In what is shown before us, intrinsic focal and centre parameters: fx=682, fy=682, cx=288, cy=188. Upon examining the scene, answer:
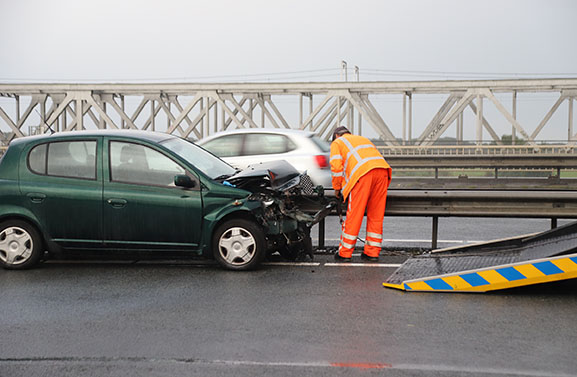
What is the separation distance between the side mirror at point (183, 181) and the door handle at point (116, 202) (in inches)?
22.7

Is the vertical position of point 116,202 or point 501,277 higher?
point 116,202

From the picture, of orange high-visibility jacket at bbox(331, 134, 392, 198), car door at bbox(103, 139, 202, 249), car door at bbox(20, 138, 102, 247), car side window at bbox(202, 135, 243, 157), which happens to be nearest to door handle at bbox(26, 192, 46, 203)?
car door at bbox(20, 138, 102, 247)

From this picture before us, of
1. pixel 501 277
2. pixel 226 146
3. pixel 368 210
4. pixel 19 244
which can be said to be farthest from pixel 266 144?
pixel 501 277

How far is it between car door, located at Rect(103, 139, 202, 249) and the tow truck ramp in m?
2.07

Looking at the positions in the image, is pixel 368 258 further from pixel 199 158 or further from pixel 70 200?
pixel 70 200

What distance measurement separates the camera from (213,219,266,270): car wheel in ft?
22.1

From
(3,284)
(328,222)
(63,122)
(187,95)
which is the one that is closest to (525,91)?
(187,95)

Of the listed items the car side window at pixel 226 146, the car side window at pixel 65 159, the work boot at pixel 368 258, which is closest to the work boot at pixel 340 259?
the work boot at pixel 368 258

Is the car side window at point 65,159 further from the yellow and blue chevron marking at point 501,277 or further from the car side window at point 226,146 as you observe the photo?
the car side window at point 226,146

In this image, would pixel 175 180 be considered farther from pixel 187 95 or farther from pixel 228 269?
pixel 187 95

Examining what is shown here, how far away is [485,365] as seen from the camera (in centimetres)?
396

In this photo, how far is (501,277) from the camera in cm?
562

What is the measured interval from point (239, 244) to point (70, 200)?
1781 mm

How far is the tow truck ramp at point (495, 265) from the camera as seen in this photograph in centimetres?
543
